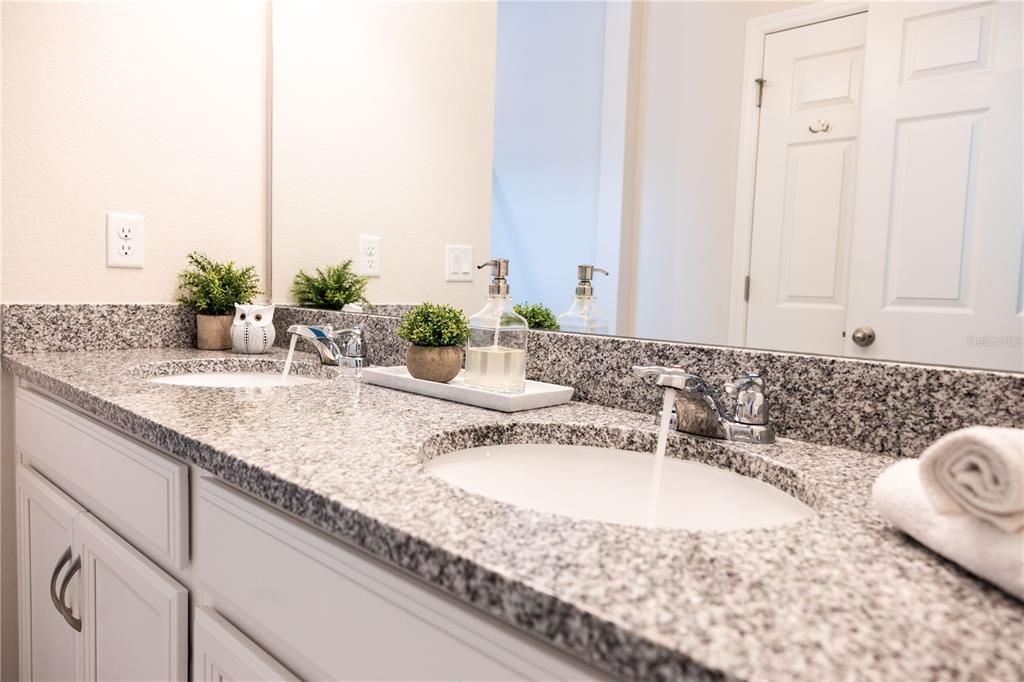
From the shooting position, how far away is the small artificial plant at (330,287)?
166cm

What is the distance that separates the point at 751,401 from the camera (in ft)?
2.72

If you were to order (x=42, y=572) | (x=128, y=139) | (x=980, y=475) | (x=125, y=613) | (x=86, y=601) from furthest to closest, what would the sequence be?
(x=128, y=139)
(x=42, y=572)
(x=86, y=601)
(x=125, y=613)
(x=980, y=475)

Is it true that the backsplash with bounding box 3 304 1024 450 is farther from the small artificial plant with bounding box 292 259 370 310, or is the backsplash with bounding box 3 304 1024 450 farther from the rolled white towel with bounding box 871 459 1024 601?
the small artificial plant with bounding box 292 259 370 310

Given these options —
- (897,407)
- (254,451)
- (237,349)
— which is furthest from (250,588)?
(237,349)

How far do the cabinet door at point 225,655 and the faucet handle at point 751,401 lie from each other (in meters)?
0.55

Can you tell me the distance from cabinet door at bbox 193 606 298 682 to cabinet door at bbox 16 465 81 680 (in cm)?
43

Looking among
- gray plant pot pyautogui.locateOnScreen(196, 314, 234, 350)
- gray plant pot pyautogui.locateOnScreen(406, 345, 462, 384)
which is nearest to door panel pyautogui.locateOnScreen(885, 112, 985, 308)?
gray plant pot pyautogui.locateOnScreen(406, 345, 462, 384)

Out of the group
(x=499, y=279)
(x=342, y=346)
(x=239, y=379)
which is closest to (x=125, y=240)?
(x=239, y=379)

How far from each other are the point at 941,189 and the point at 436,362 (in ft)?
2.29

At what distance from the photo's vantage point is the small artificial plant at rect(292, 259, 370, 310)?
1.66m

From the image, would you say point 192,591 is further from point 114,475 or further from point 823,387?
point 823,387

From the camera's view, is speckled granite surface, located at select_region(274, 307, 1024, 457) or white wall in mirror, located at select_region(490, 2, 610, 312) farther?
white wall in mirror, located at select_region(490, 2, 610, 312)

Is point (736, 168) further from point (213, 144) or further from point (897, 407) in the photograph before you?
point (213, 144)

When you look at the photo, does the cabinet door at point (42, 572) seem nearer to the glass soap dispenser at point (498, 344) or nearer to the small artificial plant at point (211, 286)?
the small artificial plant at point (211, 286)
